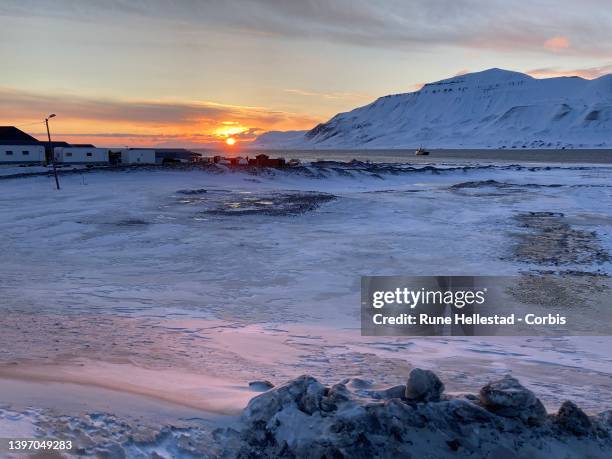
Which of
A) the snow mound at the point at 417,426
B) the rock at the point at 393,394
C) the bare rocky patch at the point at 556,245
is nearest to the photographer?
the snow mound at the point at 417,426

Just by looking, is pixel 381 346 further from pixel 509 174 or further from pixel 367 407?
pixel 509 174

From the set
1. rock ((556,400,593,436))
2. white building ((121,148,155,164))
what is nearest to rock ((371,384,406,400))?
rock ((556,400,593,436))

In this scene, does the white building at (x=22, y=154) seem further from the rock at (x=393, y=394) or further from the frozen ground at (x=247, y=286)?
the rock at (x=393, y=394)

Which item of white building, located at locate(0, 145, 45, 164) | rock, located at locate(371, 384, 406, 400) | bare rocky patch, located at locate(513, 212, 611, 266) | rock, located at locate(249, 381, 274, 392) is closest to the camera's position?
rock, located at locate(371, 384, 406, 400)

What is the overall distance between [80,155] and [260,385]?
192ft

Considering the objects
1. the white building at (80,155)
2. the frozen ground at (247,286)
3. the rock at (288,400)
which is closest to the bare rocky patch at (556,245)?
the frozen ground at (247,286)

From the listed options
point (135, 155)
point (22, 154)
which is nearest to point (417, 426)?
point (135, 155)

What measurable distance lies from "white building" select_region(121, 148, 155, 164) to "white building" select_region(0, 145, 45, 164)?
8.56m

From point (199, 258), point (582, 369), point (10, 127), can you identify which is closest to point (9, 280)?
point (199, 258)

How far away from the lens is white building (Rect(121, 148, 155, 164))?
61125 millimetres

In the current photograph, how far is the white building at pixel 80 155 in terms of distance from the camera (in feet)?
188

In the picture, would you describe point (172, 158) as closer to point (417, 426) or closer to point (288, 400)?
point (288, 400)

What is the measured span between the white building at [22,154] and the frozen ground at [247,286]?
26039mm

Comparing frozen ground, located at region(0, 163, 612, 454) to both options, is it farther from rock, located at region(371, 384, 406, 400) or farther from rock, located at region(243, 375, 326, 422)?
rock, located at region(371, 384, 406, 400)
